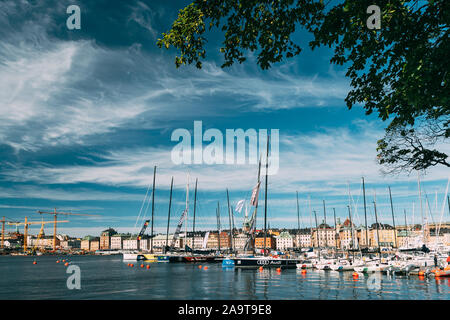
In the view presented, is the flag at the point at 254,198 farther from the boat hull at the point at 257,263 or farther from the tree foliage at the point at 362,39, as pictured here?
the tree foliage at the point at 362,39

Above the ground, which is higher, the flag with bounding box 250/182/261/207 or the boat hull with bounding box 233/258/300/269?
the flag with bounding box 250/182/261/207

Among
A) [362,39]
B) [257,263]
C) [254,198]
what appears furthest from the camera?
[257,263]

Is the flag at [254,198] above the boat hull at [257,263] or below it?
above

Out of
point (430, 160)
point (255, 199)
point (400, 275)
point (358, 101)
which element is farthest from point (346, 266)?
point (358, 101)

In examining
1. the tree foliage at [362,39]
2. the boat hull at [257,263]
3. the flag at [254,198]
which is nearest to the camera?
the tree foliage at [362,39]

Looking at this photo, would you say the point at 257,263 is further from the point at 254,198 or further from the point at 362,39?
the point at 362,39

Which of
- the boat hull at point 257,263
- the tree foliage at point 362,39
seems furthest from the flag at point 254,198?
the tree foliage at point 362,39

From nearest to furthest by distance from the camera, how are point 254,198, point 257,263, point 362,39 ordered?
point 362,39, point 254,198, point 257,263

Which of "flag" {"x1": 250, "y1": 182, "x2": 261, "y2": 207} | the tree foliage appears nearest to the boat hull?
"flag" {"x1": 250, "y1": 182, "x2": 261, "y2": 207}

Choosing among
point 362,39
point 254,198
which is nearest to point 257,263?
point 254,198

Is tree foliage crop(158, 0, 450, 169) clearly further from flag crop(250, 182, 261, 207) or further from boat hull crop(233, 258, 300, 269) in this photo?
boat hull crop(233, 258, 300, 269)
